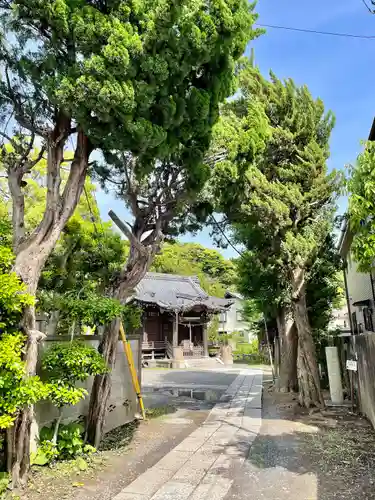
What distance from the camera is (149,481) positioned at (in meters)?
4.46

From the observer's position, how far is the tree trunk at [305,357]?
873 centimetres

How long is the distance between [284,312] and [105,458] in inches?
309

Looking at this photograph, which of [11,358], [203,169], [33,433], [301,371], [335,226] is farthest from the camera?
[335,226]

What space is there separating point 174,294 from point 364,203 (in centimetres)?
2626

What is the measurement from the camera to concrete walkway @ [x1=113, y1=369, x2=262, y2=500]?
4.13 metres

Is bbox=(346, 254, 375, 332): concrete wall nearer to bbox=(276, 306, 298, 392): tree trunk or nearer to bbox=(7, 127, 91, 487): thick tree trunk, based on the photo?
bbox=(276, 306, 298, 392): tree trunk

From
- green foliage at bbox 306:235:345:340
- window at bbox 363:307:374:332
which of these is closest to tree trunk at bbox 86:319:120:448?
green foliage at bbox 306:235:345:340

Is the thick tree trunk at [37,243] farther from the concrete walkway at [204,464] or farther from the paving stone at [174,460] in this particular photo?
the paving stone at [174,460]

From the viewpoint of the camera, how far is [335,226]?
10.0 meters

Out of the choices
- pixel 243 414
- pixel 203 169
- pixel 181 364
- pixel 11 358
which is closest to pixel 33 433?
pixel 11 358

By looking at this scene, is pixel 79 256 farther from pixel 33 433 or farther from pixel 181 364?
pixel 181 364

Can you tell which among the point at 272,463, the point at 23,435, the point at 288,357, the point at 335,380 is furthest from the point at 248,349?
the point at 23,435

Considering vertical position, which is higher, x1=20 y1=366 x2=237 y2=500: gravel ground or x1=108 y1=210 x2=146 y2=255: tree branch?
x1=108 y1=210 x2=146 y2=255: tree branch

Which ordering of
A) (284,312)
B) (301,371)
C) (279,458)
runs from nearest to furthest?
(279,458) < (301,371) < (284,312)
